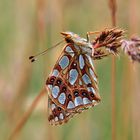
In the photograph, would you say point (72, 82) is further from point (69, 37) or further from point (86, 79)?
point (69, 37)

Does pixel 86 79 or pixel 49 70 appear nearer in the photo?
pixel 86 79

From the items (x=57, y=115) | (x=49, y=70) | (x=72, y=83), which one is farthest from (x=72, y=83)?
(x=49, y=70)

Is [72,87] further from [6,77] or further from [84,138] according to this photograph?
[6,77]

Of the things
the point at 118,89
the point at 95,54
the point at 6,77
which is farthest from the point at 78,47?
the point at 118,89

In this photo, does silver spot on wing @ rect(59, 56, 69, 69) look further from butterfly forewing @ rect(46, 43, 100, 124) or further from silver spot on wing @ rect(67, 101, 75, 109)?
silver spot on wing @ rect(67, 101, 75, 109)

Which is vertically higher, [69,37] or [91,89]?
[69,37]

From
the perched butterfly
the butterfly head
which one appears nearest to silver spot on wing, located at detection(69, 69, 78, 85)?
the perched butterfly

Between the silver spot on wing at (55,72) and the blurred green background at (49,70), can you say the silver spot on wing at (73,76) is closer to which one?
the silver spot on wing at (55,72)

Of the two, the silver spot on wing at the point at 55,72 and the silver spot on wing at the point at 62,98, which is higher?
the silver spot on wing at the point at 55,72

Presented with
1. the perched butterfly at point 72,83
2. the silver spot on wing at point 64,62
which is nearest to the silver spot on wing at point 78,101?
the perched butterfly at point 72,83
